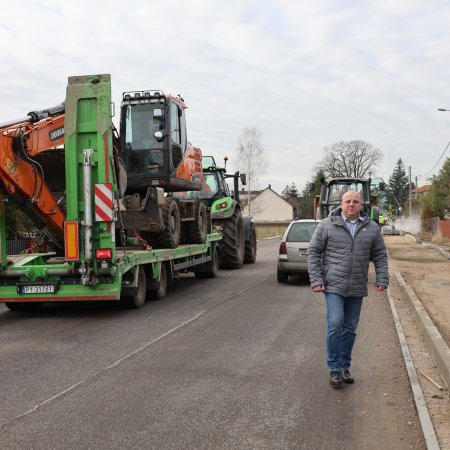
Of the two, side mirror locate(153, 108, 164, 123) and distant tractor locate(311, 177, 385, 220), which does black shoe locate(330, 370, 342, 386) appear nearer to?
side mirror locate(153, 108, 164, 123)

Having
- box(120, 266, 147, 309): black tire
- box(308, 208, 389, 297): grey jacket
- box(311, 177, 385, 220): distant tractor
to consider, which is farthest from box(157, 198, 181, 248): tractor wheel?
box(311, 177, 385, 220): distant tractor

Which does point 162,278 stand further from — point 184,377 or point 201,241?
point 184,377

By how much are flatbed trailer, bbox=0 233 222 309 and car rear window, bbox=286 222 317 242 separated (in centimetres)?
367

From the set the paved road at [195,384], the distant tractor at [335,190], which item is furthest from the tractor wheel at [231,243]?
the paved road at [195,384]

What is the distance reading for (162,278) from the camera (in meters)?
11.8

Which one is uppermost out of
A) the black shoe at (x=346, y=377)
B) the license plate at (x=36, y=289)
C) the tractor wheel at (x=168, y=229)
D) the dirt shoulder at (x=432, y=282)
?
the tractor wheel at (x=168, y=229)

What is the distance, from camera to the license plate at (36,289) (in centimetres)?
936

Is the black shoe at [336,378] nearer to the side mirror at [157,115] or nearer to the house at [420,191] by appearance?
the side mirror at [157,115]

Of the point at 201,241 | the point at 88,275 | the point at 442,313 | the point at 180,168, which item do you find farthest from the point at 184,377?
the point at 201,241

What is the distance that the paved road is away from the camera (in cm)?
446

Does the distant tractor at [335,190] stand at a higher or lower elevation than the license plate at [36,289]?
higher

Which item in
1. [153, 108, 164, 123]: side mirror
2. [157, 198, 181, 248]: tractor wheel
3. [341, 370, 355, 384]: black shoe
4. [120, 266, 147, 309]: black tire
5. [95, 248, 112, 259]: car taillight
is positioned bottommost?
[341, 370, 355, 384]: black shoe

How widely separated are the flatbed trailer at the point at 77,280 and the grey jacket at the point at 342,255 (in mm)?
4238

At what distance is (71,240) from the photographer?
914 cm
